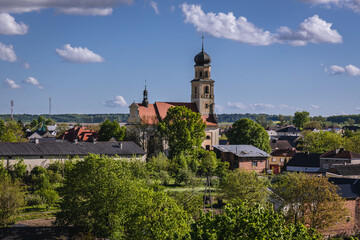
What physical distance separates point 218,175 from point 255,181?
20844mm

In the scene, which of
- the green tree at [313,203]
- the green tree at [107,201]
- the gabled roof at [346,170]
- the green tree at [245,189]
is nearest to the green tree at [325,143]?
the gabled roof at [346,170]

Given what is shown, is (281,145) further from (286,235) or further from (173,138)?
(286,235)

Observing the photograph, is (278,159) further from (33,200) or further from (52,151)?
(33,200)

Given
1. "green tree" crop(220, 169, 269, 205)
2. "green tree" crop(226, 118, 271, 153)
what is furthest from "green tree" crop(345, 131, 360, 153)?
"green tree" crop(220, 169, 269, 205)

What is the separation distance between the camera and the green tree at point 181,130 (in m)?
74.9

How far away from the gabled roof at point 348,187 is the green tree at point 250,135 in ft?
104

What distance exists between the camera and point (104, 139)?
85062 mm

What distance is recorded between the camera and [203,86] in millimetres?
91875

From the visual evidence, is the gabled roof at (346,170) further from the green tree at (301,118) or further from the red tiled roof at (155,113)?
the green tree at (301,118)

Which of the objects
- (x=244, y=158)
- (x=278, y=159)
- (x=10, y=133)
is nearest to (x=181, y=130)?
(x=244, y=158)

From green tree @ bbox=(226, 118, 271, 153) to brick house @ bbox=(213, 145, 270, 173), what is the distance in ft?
26.0

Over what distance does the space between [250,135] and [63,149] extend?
1420 inches

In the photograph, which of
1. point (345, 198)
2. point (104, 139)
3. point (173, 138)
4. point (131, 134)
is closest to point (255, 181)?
point (345, 198)

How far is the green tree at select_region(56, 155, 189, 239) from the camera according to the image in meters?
31.4
